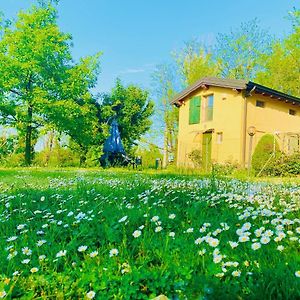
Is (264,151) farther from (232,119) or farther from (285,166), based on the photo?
(232,119)

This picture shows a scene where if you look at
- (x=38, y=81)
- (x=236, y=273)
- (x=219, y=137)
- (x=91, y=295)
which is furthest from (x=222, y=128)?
(x=91, y=295)

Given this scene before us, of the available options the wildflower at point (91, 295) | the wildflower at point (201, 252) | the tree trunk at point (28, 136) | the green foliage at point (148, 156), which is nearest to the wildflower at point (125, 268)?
the wildflower at point (91, 295)

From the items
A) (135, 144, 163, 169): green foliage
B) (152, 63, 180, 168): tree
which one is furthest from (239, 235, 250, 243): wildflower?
(152, 63, 180, 168): tree

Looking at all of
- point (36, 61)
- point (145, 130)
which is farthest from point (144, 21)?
point (145, 130)

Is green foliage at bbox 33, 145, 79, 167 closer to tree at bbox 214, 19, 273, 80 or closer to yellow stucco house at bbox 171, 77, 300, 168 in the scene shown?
yellow stucco house at bbox 171, 77, 300, 168

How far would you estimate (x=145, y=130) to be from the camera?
96.6 ft

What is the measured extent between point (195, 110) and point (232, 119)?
3.35 m

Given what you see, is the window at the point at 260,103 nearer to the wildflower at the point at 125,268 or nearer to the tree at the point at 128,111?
the tree at the point at 128,111

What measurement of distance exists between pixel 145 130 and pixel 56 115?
10207 millimetres

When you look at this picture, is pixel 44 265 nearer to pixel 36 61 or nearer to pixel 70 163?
pixel 36 61

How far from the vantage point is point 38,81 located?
21.9 metres

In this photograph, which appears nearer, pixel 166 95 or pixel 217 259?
pixel 217 259

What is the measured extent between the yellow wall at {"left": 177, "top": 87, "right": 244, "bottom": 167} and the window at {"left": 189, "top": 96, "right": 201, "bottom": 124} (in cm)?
25

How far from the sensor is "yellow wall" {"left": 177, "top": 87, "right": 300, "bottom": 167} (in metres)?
19.1
